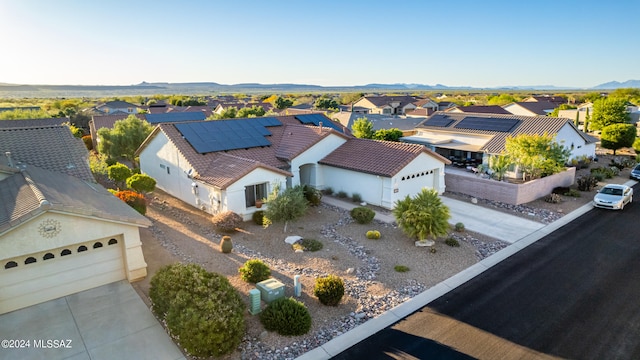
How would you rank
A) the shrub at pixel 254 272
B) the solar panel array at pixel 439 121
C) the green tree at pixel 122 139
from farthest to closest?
the solar panel array at pixel 439 121 < the green tree at pixel 122 139 < the shrub at pixel 254 272

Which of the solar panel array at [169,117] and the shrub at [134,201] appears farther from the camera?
the solar panel array at [169,117]

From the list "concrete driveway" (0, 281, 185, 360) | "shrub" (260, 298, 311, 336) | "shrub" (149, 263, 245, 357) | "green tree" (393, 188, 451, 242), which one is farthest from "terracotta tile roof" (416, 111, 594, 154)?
"concrete driveway" (0, 281, 185, 360)

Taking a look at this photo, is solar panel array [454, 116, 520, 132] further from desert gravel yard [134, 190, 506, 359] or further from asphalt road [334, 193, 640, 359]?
desert gravel yard [134, 190, 506, 359]

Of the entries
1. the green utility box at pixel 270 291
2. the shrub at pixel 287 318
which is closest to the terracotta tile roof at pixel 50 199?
the green utility box at pixel 270 291

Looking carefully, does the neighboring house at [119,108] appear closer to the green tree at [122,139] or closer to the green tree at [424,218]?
the green tree at [122,139]

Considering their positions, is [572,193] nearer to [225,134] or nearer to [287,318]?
[287,318]

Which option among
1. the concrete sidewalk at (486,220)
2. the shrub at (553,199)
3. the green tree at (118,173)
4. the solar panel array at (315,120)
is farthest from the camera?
the solar panel array at (315,120)

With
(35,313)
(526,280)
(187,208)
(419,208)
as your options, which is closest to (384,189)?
(419,208)
